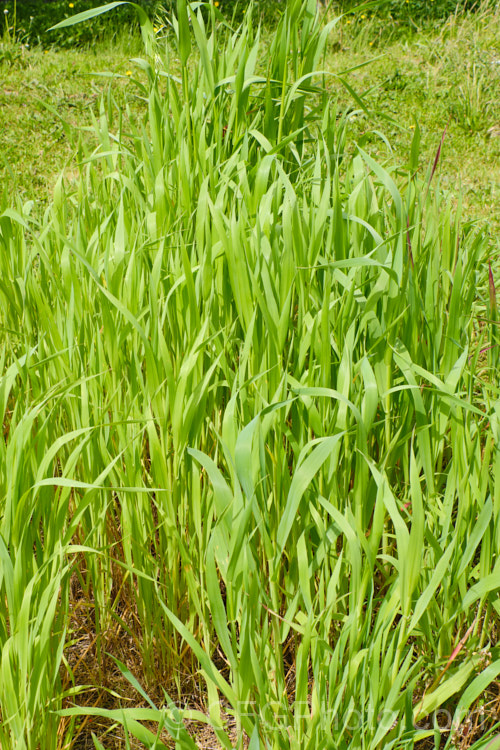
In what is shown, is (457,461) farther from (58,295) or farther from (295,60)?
(295,60)

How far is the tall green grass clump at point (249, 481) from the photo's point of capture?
3.11 ft

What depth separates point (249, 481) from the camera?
938 mm

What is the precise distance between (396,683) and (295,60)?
1.35m

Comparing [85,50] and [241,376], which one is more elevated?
[85,50]

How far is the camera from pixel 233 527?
3.10ft

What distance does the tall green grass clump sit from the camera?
37.4 inches

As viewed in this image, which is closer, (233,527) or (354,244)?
(233,527)

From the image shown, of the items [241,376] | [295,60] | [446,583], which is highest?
[295,60]

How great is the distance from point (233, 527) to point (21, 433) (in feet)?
1.07

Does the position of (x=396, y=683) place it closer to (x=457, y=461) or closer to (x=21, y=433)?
(x=457, y=461)

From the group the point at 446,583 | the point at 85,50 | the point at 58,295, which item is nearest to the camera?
the point at 446,583

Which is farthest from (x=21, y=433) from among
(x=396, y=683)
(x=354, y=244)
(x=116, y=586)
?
(x=354, y=244)

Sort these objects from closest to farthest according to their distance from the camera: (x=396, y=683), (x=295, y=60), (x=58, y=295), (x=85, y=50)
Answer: (x=396, y=683)
(x=58, y=295)
(x=295, y=60)
(x=85, y=50)

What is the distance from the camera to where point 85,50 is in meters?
5.59
